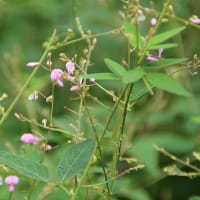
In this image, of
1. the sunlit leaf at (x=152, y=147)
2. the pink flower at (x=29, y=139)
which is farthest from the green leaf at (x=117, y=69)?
the sunlit leaf at (x=152, y=147)

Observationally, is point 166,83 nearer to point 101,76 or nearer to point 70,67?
point 101,76

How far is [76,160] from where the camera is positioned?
1.45 meters

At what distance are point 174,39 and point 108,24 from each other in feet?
2.29

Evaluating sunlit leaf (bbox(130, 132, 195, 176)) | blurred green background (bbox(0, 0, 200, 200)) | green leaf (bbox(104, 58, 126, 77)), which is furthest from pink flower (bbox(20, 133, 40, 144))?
sunlit leaf (bbox(130, 132, 195, 176))

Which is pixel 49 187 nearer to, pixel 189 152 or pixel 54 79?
pixel 54 79

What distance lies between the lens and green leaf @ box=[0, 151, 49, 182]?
56.1 inches

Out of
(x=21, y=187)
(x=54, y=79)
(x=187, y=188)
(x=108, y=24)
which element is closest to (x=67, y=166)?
(x=54, y=79)

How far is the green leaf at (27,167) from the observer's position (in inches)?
56.1

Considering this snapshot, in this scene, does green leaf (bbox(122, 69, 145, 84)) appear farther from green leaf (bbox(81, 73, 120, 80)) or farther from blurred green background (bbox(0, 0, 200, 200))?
blurred green background (bbox(0, 0, 200, 200))

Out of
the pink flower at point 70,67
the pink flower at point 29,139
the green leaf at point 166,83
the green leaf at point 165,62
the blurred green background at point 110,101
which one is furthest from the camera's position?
the blurred green background at point 110,101

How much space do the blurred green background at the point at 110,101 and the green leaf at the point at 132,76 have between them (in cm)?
63

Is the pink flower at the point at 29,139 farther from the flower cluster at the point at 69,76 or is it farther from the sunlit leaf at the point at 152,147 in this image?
the sunlit leaf at the point at 152,147

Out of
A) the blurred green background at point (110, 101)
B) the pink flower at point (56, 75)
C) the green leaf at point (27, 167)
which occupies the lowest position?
the blurred green background at point (110, 101)

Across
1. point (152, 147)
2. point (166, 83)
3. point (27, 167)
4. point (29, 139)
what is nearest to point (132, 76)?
point (166, 83)
